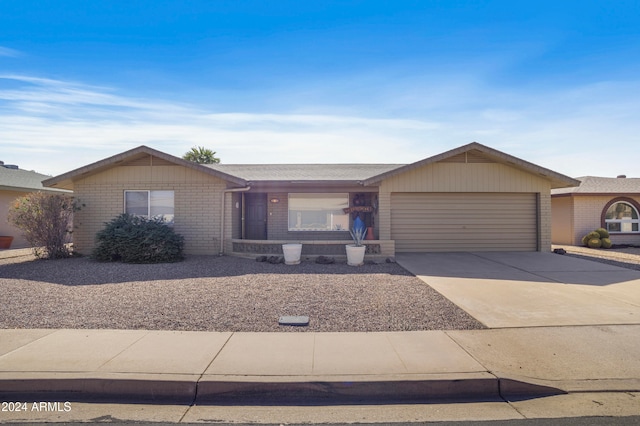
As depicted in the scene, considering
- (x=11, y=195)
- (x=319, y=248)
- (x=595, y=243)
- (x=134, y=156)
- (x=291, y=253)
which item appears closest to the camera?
(x=291, y=253)

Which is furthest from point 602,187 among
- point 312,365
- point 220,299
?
point 312,365

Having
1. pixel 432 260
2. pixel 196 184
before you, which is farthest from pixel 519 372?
pixel 196 184

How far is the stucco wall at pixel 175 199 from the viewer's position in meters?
13.3

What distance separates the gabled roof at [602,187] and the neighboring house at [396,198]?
5.22 metres

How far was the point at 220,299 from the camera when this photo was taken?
7.07 metres

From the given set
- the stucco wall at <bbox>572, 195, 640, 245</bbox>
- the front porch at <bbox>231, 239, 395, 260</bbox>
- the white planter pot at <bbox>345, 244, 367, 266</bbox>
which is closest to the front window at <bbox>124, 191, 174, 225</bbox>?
the front porch at <bbox>231, 239, 395, 260</bbox>

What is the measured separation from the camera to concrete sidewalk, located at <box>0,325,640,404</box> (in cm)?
382

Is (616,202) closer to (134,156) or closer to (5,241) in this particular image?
Answer: (134,156)

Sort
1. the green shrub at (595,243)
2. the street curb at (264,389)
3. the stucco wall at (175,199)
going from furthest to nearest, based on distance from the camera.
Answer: the green shrub at (595,243) < the stucco wall at (175,199) < the street curb at (264,389)

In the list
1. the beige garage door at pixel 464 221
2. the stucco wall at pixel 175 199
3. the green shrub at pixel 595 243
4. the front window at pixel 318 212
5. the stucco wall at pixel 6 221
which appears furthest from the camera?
the stucco wall at pixel 6 221

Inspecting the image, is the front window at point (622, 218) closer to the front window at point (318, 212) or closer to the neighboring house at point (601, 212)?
the neighboring house at point (601, 212)

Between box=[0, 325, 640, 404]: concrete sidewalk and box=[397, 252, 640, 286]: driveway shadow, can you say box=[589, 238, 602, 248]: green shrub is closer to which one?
box=[397, 252, 640, 286]: driveway shadow

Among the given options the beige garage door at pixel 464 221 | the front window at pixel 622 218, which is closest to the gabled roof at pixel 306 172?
the beige garage door at pixel 464 221

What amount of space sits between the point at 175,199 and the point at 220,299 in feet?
24.2
